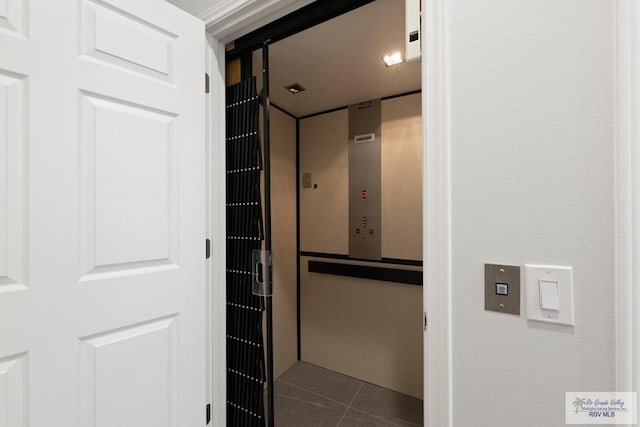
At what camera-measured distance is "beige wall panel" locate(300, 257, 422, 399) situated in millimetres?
2240

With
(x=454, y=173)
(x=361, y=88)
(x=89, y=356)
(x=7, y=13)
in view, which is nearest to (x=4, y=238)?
(x=89, y=356)

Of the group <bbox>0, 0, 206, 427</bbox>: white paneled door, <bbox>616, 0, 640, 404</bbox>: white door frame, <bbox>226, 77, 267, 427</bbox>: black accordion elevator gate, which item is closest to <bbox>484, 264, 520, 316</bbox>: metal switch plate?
<bbox>616, 0, 640, 404</bbox>: white door frame

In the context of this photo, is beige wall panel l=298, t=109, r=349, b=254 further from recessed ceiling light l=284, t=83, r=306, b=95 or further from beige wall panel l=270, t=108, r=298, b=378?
recessed ceiling light l=284, t=83, r=306, b=95

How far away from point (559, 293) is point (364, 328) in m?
2.00

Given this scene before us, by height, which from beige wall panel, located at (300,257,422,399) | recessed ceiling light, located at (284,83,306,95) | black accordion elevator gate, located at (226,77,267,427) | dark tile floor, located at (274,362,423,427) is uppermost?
recessed ceiling light, located at (284,83,306,95)

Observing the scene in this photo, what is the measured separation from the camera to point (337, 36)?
1.56 m

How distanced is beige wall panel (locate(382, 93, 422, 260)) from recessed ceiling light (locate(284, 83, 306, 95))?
27.2 inches

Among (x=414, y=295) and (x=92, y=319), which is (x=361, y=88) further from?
(x=92, y=319)

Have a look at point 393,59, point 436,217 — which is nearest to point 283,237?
point 393,59

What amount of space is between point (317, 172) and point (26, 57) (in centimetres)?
204

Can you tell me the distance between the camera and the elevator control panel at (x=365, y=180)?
239 centimetres

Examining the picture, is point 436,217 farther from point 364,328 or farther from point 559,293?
point 364,328

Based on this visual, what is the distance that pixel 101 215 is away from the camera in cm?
98

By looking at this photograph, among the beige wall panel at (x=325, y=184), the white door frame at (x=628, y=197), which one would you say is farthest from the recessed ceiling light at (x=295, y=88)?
the white door frame at (x=628, y=197)
